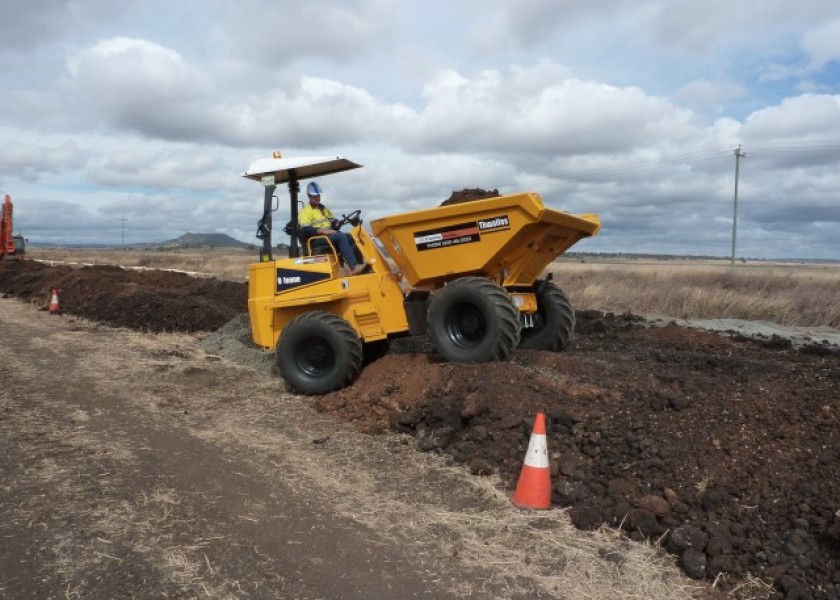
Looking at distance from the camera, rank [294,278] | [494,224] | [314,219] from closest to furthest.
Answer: [494,224], [294,278], [314,219]

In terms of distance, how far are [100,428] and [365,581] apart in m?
3.82

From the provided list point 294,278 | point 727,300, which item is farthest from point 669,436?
point 727,300

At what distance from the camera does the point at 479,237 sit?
686 cm

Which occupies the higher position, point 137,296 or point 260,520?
point 137,296

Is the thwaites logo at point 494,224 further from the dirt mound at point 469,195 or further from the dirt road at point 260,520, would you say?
the dirt road at point 260,520

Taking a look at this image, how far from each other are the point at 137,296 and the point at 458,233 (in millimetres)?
10253

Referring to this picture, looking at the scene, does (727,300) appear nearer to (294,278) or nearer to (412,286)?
(412,286)

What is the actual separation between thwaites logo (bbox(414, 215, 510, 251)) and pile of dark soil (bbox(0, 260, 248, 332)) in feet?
24.3

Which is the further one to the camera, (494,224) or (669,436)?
(494,224)

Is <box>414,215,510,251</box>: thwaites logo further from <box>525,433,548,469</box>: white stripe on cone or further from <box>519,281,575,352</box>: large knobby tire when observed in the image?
<box>525,433,548,469</box>: white stripe on cone

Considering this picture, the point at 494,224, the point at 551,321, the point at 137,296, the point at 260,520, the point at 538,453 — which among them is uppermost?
the point at 494,224

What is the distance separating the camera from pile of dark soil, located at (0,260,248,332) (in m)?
13.5

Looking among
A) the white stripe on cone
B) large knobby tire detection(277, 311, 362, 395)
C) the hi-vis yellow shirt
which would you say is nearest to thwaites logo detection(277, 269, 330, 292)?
large knobby tire detection(277, 311, 362, 395)

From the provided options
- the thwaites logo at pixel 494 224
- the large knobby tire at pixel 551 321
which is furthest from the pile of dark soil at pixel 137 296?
the thwaites logo at pixel 494 224
